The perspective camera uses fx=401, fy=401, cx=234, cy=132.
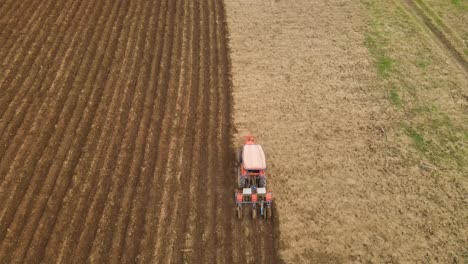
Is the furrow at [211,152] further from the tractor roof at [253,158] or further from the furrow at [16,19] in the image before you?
the furrow at [16,19]

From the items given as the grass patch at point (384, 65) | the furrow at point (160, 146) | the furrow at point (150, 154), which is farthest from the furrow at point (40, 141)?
the grass patch at point (384, 65)

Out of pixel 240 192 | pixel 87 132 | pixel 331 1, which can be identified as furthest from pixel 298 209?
pixel 331 1

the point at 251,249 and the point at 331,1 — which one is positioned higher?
the point at 331,1

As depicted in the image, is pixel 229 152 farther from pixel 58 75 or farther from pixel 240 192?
pixel 58 75

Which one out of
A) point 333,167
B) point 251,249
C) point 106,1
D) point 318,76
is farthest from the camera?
point 106,1

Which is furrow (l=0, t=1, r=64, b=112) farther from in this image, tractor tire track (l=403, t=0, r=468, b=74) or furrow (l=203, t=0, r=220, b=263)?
tractor tire track (l=403, t=0, r=468, b=74)

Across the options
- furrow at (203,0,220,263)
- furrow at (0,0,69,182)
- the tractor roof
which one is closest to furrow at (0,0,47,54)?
furrow at (0,0,69,182)
